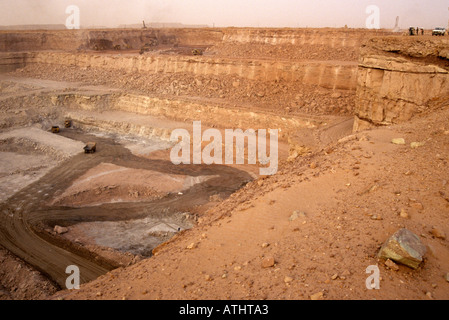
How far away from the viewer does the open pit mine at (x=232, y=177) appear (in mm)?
4410

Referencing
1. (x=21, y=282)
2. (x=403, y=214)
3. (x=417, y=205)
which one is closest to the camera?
(x=403, y=214)

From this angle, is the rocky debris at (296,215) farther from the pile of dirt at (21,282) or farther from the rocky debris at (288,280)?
the pile of dirt at (21,282)

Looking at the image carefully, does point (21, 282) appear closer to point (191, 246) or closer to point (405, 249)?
point (191, 246)

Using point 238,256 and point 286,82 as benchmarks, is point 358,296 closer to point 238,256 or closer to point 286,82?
point 238,256

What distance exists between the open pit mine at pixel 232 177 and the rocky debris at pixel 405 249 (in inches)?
4.0

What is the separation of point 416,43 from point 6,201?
14.7 metres

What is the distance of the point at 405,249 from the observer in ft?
12.7

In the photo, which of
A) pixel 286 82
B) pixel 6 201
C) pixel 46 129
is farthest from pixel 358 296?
pixel 46 129

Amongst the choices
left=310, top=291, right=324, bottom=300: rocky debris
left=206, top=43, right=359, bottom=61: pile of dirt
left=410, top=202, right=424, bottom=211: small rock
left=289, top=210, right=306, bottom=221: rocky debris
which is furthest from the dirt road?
left=206, top=43, right=359, bottom=61: pile of dirt

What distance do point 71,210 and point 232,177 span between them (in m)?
6.32

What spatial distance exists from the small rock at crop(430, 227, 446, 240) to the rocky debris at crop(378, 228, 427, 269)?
1.41ft

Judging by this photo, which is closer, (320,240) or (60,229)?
(320,240)

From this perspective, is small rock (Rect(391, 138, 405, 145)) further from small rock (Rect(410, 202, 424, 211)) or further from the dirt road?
the dirt road

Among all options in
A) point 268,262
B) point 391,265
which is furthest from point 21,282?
point 391,265
